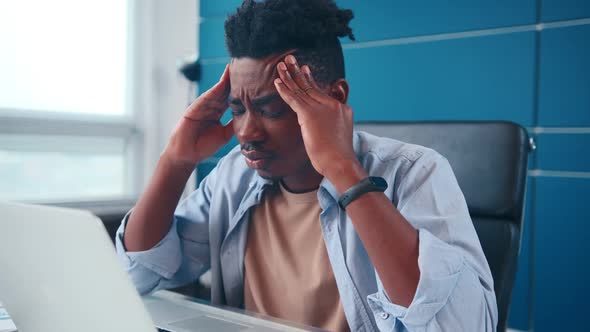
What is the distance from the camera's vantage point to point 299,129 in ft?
3.85

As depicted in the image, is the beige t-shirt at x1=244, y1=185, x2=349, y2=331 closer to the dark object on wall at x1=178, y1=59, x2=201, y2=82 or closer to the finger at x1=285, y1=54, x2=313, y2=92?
the finger at x1=285, y1=54, x2=313, y2=92

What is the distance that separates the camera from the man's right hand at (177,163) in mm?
1295

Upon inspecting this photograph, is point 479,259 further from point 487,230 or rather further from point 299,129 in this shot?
point 299,129

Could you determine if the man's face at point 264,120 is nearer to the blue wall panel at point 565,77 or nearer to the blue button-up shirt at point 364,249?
the blue button-up shirt at point 364,249

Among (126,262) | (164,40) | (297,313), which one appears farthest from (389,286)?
→ (164,40)

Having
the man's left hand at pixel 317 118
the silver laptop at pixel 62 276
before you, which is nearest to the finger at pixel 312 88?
the man's left hand at pixel 317 118

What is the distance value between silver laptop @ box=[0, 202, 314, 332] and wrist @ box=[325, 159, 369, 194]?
48cm

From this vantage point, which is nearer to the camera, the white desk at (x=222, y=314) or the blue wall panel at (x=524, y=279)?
the white desk at (x=222, y=314)

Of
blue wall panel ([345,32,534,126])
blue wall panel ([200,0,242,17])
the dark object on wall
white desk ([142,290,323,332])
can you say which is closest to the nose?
white desk ([142,290,323,332])

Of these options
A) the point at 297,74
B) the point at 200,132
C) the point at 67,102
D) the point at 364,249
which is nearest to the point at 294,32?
the point at 297,74

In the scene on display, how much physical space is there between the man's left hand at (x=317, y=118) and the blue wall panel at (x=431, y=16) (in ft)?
4.20

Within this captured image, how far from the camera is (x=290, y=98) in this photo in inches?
42.9

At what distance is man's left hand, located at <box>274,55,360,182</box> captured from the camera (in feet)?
3.35

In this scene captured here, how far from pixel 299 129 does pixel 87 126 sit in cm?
206
